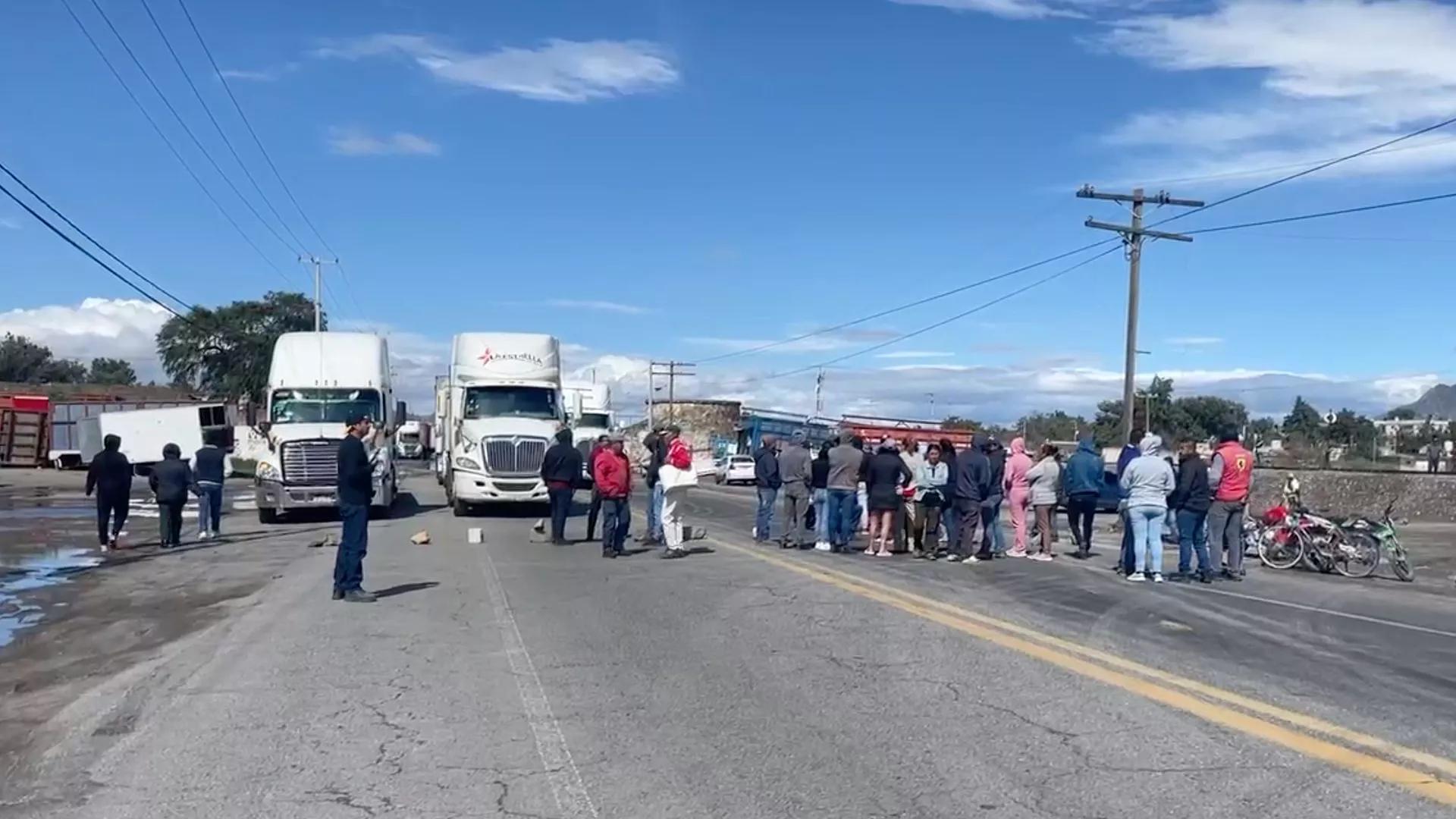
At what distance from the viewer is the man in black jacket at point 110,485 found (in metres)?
20.6

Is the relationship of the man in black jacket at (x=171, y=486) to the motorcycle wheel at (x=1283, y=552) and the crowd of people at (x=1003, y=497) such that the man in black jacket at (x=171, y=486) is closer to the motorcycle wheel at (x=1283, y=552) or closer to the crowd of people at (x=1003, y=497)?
the crowd of people at (x=1003, y=497)

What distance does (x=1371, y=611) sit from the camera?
549 inches

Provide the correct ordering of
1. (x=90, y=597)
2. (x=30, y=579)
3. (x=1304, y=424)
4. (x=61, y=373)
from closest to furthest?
(x=90, y=597)
(x=30, y=579)
(x=1304, y=424)
(x=61, y=373)

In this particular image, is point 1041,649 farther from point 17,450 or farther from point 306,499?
point 17,450

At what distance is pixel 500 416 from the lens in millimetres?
29234

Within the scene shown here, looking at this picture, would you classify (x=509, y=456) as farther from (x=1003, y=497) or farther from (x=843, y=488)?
(x=1003, y=497)

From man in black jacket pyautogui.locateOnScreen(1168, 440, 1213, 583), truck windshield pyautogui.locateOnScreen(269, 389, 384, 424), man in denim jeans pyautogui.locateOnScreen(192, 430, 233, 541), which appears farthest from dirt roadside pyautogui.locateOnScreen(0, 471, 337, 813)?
man in black jacket pyautogui.locateOnScreen(1168, 440, 1213, 583)

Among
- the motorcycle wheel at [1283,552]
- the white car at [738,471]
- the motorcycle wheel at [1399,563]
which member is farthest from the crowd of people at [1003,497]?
the white car at [738,471]

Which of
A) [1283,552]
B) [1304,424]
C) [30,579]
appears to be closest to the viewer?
[30,579]

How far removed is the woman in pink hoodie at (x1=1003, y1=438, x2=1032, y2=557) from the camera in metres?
19.5

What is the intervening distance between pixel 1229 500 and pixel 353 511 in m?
10.5

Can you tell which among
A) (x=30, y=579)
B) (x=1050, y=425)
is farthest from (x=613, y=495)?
(x=1050, y=425)

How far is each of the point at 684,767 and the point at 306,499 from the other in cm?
2156

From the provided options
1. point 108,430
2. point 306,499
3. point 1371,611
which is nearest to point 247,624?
point 1371,611
